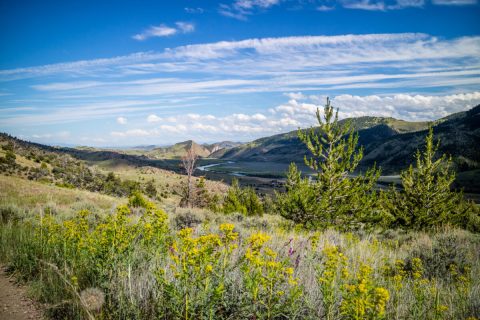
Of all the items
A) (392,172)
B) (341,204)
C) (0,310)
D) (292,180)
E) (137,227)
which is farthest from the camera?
(392,172)

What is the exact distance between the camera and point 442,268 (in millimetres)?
6184

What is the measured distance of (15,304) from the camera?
4.21 m

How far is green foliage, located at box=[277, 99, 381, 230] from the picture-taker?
12.8 m

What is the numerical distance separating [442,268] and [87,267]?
719 cm

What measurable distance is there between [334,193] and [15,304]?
39.0ft

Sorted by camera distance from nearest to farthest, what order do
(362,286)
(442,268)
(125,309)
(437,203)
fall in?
(362,286) → (125,309) → (442,268) → (437,203)

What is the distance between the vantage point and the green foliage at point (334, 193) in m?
12.8

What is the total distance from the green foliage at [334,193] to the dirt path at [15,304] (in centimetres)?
1013

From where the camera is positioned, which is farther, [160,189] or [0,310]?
[160,189]

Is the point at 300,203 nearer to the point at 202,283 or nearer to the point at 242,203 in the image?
the point at 202,283

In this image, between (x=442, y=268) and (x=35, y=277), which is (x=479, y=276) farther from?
(x=35, y=277)

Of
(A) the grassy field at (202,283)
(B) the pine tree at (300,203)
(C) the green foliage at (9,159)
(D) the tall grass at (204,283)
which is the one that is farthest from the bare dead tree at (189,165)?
(C) the green foliage at (9,159)

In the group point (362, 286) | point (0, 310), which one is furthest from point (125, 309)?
point (362, 286)

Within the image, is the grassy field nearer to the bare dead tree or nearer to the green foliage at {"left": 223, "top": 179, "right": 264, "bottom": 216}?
the bare dead tree
